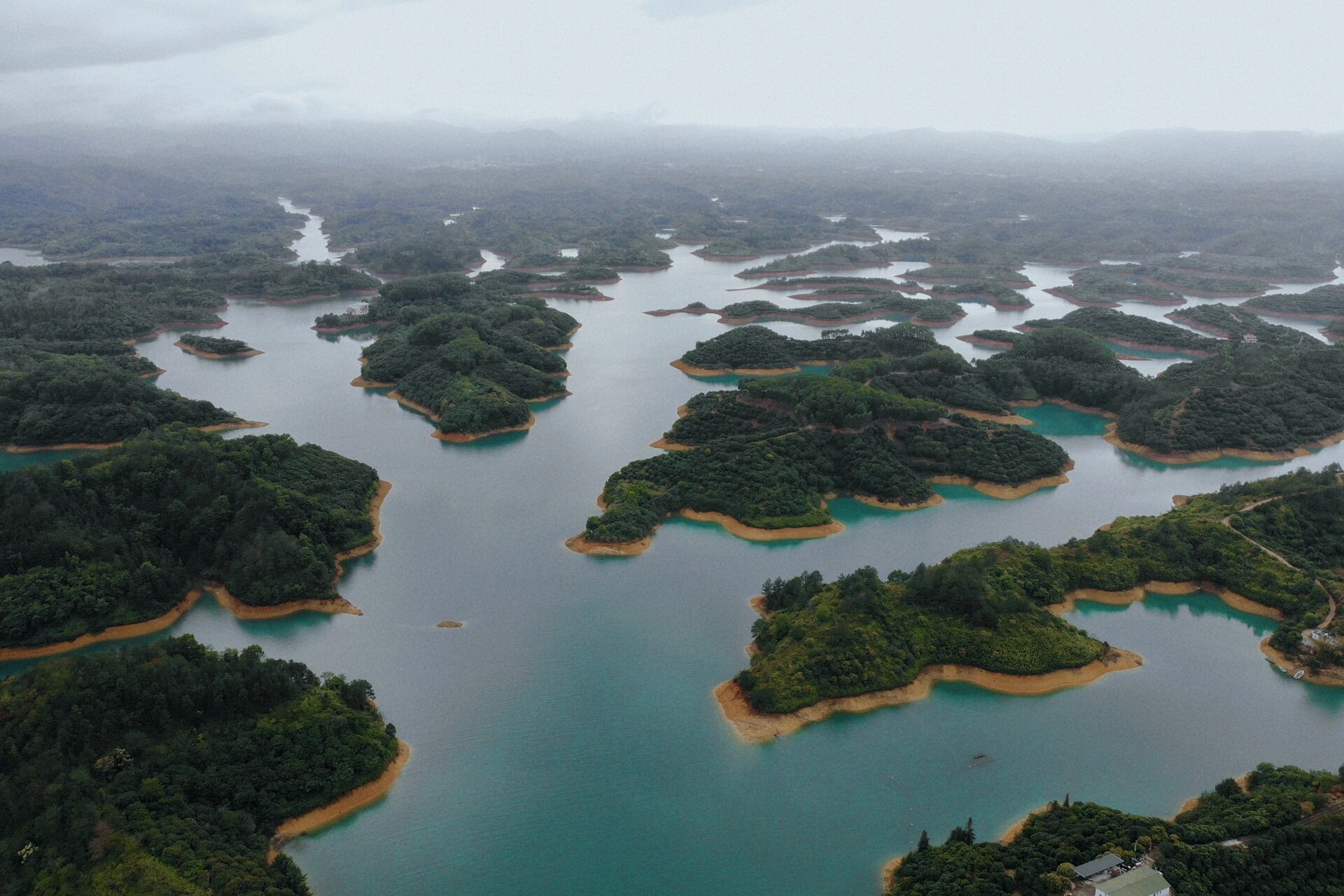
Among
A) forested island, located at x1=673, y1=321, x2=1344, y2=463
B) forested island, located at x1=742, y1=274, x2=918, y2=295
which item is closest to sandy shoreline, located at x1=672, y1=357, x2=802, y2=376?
forested island, located at x1=673, y1=321, x2=1344, y2=463

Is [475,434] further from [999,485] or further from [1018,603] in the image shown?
[1018,603]

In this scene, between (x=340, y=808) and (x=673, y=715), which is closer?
(x=340, y=808)

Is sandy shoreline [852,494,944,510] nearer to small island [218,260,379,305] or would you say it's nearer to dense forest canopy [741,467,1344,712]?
dense forest canopy [741,467,1344,712]

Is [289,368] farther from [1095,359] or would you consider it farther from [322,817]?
[1095,359]

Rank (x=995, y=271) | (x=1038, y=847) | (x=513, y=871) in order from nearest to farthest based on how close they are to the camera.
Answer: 1. (x=1038, y=847)
2. (x=513, y=871)
3. (x=995, y=271)

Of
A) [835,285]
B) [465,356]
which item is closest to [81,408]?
[465,356]

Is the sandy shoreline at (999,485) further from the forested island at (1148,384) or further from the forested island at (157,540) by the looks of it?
the forested island at (157,540)

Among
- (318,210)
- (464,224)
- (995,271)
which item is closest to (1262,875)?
(995,271)
